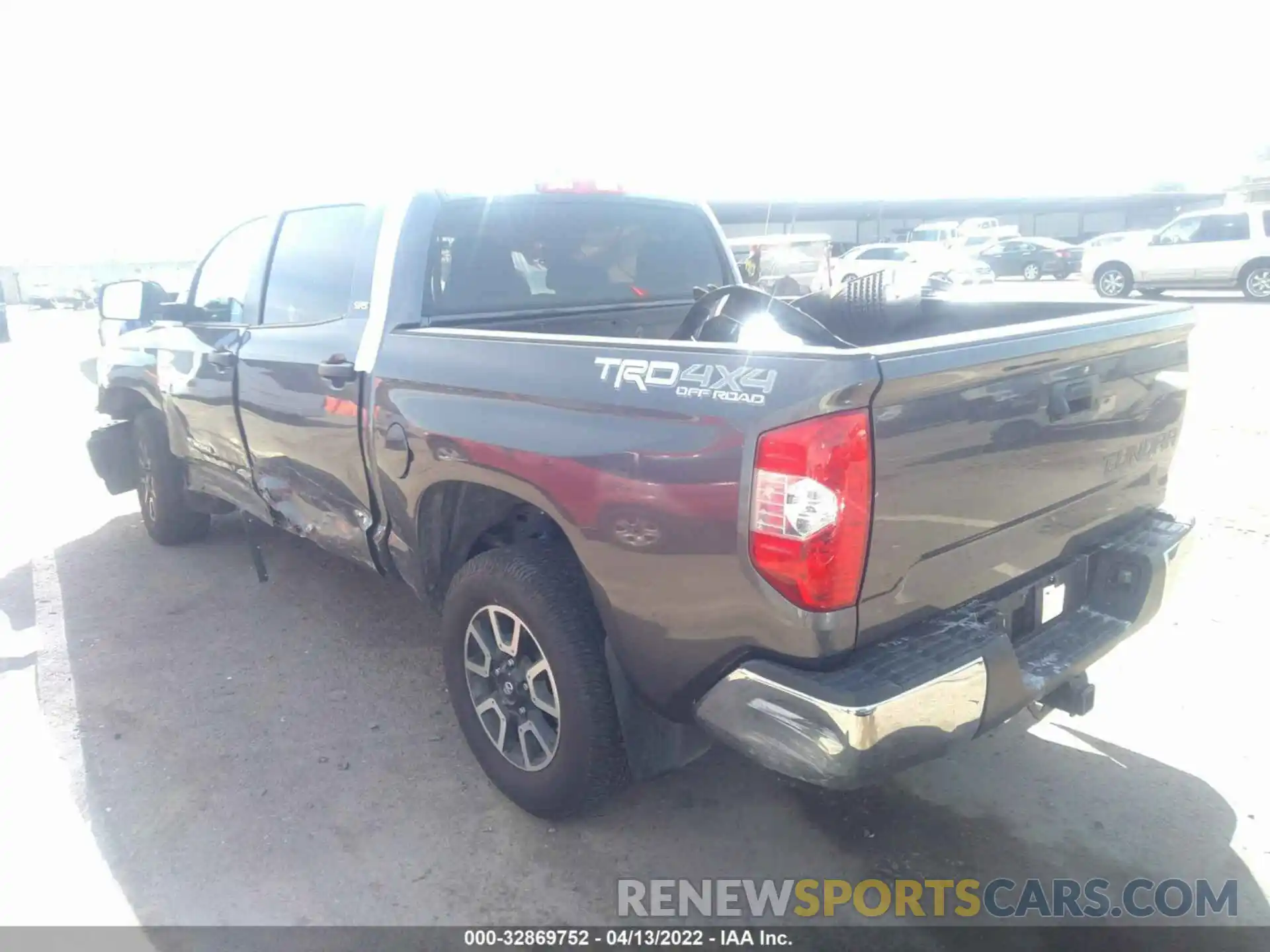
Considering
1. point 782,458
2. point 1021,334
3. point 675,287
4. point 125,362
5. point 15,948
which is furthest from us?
point 125,362

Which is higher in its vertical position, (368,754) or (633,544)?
(633,544)

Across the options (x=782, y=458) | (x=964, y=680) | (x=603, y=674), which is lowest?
(x=603, y=674)

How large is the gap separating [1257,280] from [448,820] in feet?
61.7

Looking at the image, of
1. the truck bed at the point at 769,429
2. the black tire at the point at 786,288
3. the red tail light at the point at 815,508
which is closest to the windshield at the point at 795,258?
the black tire at the point at 786,288

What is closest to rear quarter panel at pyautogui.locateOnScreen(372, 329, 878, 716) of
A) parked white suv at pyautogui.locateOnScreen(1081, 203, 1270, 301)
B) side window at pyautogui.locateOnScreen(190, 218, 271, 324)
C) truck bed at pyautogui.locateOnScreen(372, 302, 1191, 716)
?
truck bed at pyautogui.locateOnScreen(372, 302, 1191, 716)

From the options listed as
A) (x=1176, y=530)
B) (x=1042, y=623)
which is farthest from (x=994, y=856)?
(x=1176, y=530)

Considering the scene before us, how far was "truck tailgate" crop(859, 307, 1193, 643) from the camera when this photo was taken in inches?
82.8

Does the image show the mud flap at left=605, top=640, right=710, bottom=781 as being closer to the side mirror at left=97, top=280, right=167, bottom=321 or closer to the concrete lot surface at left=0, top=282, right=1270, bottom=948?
the concrete lot surface at left=0, top=282, right=1270, bottom=948

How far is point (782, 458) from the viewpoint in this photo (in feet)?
6.68

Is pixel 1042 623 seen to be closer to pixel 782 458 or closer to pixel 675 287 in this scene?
pixel 782 458

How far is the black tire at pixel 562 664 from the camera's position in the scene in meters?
2.64

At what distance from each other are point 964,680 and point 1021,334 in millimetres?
875

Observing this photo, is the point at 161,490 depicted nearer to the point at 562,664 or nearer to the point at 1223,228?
the point at 562,664

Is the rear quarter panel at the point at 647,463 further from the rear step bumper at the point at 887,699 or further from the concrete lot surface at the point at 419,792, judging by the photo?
the concrete lot surface at the point at 419,792
